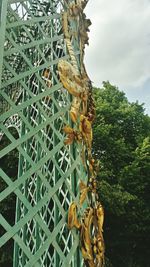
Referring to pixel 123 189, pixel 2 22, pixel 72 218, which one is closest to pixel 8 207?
pixel 123 189

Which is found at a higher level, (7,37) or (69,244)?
(7,37)

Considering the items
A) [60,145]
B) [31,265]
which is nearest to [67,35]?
[60,145]

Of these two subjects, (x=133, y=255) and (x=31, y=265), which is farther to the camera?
(x=133, y=255)

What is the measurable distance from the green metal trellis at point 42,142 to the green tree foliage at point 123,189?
1068 centimetres

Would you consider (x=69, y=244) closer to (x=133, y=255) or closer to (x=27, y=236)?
(x=27, y=236)

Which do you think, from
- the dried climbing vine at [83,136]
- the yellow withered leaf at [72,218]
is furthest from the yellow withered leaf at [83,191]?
the yellow withered leaf at [72,218]

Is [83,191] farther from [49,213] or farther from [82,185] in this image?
[49,213]

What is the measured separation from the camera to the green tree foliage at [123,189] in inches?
577

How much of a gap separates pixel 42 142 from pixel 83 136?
0.61 metres

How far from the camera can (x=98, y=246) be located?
313 cm

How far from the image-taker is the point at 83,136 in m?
3.38

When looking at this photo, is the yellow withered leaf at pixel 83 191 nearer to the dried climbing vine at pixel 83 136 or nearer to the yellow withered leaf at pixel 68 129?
the dried climbing vine at pixel 83 136

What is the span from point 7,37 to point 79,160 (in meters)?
1.18

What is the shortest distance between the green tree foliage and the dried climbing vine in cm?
1067
